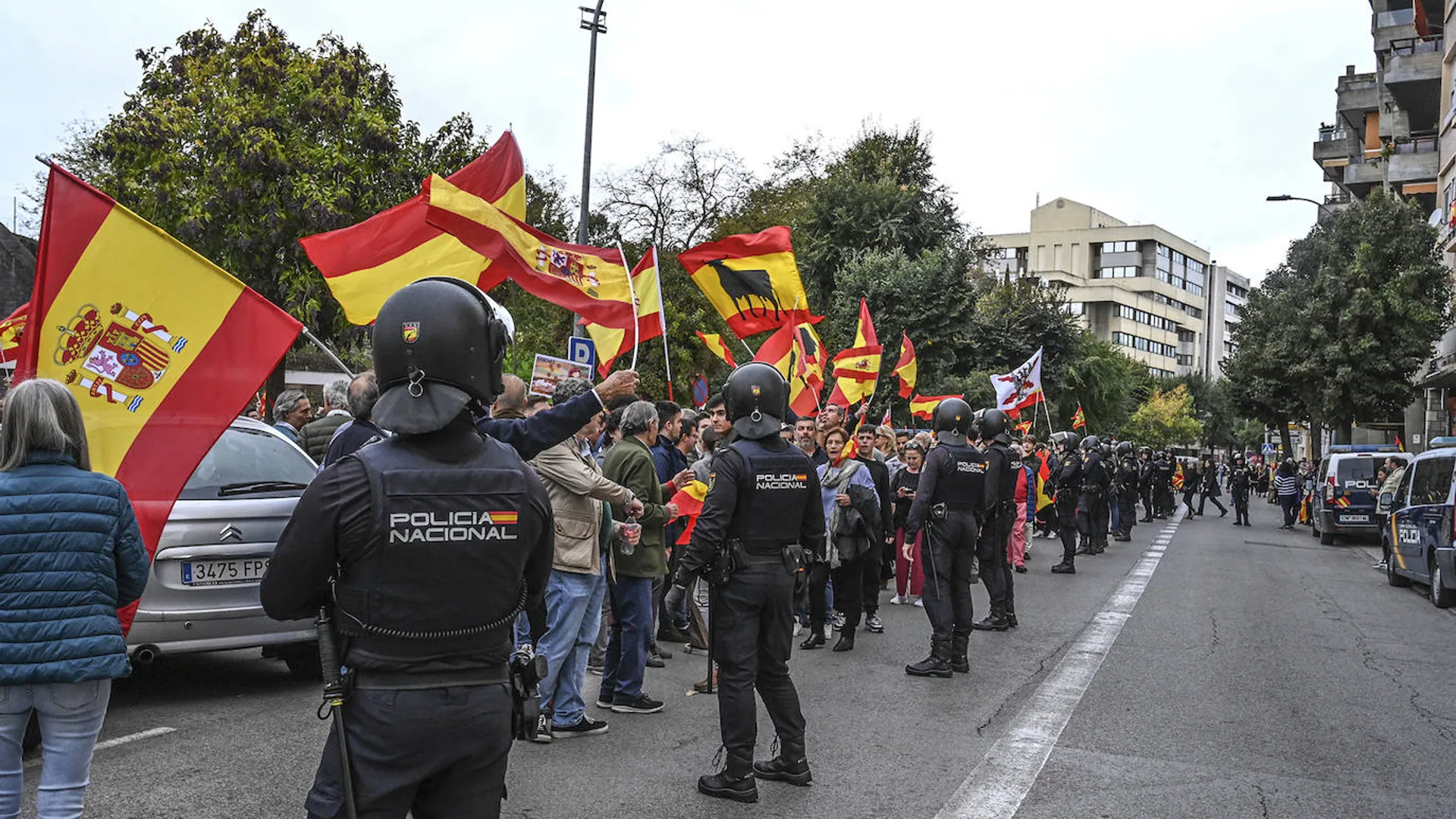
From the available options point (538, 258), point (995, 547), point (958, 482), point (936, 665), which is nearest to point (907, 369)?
point (995, 547)

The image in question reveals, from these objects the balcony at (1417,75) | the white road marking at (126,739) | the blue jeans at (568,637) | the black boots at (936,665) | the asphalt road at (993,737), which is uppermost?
the balcony at (1417,75)

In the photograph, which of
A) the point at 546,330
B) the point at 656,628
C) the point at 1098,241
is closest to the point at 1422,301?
the point at 546,330

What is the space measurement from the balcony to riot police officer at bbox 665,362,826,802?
131 feet

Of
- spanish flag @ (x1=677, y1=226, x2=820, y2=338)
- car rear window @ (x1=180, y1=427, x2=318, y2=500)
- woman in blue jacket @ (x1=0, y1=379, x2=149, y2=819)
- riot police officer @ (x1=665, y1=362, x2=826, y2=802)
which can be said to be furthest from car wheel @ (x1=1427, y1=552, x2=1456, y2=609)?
woman in blue jacket @ (x1=0, y1=379, x2=149, y2=819)

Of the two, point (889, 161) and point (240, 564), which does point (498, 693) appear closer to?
point (240, 564)

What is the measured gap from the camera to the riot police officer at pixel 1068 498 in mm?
16266

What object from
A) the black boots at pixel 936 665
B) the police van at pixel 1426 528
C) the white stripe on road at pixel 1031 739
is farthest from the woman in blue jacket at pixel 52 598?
the police van at pixel 1426 528

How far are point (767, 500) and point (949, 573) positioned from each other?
10.3 ft

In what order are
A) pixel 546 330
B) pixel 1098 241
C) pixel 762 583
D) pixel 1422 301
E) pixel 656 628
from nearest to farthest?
pixel 762 583
pixel 656 628
pixel 1422 301
pixel 546 330
pixel 1098 241

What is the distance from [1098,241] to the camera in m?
106

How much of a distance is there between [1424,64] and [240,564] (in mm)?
41461

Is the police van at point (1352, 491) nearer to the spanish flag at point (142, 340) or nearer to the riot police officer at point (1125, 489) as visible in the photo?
the riot police officer at point (1125, 489)

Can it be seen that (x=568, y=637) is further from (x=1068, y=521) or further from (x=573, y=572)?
(x=1068, y=521)

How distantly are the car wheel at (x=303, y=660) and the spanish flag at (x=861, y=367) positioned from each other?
26.7 ft
